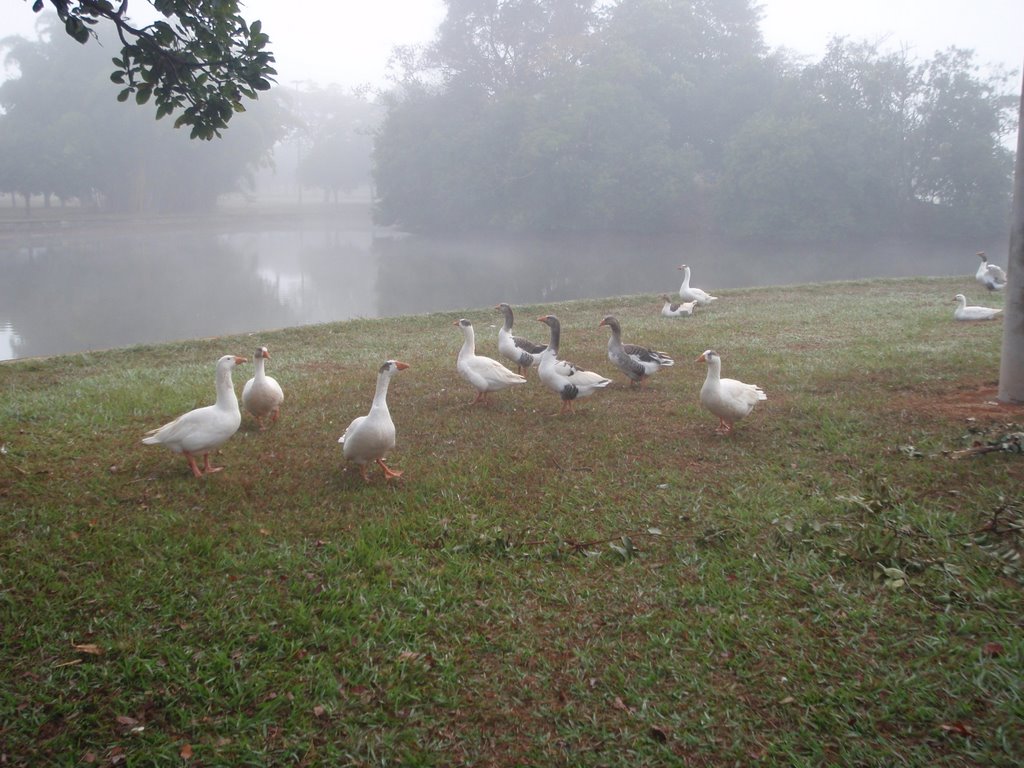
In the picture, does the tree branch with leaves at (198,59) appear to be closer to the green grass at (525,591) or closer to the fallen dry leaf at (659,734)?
the green grass at (525,591)

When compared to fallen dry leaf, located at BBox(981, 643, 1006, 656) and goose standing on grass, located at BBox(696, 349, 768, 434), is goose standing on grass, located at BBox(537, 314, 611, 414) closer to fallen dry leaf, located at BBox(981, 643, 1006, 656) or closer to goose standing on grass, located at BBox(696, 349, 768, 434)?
goose standing on grass, located at BBox(696, 349, 768, 434)

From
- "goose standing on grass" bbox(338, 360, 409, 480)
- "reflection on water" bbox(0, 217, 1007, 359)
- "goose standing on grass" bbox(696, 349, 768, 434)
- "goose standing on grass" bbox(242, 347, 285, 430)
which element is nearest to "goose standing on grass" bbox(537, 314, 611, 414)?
"goose standing on grass" bbox(696, 349, 768, 434)

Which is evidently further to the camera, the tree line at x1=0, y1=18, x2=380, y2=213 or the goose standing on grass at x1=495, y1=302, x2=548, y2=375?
the tree line at x1=0, y1=18, x2=380, y2=213

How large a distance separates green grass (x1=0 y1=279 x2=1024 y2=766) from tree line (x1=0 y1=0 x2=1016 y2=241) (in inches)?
1218

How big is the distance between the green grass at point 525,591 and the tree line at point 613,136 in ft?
101

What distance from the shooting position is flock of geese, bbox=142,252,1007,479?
16.7 ft

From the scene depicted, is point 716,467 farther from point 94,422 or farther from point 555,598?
point 94,422

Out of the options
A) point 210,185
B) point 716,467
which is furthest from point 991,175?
point 210,185

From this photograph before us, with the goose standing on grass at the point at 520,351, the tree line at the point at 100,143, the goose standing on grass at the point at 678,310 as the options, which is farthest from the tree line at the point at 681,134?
the goose standing on grass at the point at 520,351

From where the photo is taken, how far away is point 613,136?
36.3 meters

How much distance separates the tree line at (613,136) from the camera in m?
33.8

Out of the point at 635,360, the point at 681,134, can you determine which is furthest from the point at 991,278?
the point at 681,134

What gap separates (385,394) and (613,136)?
111 feet

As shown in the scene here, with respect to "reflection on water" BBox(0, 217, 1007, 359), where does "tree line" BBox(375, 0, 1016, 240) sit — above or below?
above
